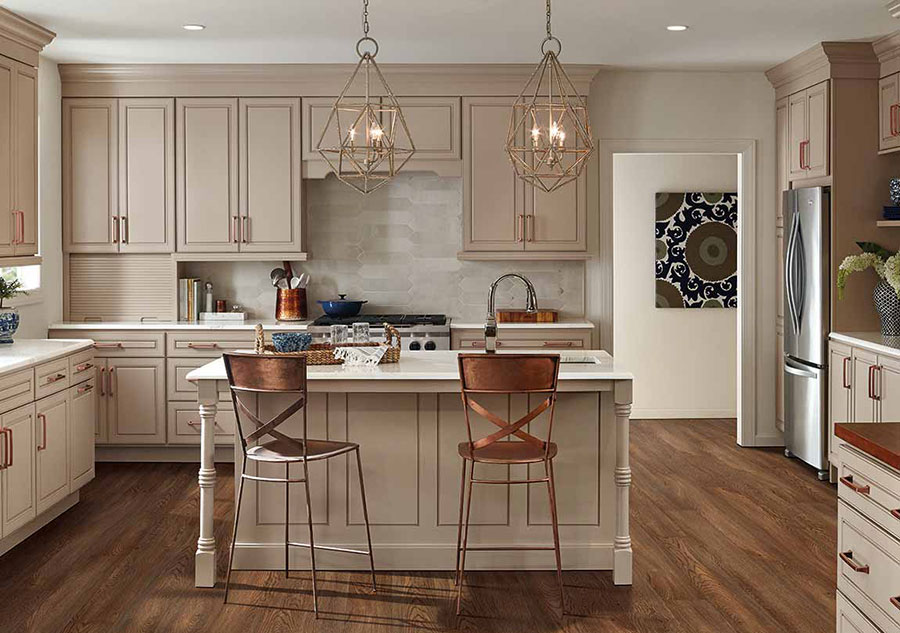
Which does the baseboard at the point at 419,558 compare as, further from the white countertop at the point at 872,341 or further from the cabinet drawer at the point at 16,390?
the white countertop at the point at 872,341

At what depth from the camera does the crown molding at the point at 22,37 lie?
480 cm

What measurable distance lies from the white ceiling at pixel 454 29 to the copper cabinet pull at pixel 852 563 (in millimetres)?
3029

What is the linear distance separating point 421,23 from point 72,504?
325 cm

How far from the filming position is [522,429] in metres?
4.19

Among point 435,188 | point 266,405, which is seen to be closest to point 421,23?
point 435,188

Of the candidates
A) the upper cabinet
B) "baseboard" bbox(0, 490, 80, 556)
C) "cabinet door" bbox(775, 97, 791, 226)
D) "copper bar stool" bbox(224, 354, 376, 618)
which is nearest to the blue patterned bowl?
"copper bar stool" bbox(224, 354, 376, 618)

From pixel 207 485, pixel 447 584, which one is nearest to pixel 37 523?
pixel 207 485

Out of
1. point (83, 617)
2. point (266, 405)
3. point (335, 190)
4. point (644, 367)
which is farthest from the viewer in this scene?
point (644, 367)

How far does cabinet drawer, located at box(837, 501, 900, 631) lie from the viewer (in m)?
2.38

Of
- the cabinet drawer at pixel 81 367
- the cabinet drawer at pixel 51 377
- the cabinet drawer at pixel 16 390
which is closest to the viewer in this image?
the cabinet drawer at pixel 16 390

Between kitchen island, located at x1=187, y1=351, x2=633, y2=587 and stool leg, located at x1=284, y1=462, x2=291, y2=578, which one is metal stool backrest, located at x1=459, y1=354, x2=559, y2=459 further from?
stool leg, located at x1=284, y1=462, x2=291, y2=578

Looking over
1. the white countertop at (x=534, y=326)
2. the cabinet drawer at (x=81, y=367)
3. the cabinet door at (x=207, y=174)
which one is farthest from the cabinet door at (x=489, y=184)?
the cabinet drawer at (x=81, y=367)

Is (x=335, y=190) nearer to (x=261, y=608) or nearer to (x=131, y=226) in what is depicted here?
(x=131, y=226)

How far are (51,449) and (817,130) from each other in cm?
478
